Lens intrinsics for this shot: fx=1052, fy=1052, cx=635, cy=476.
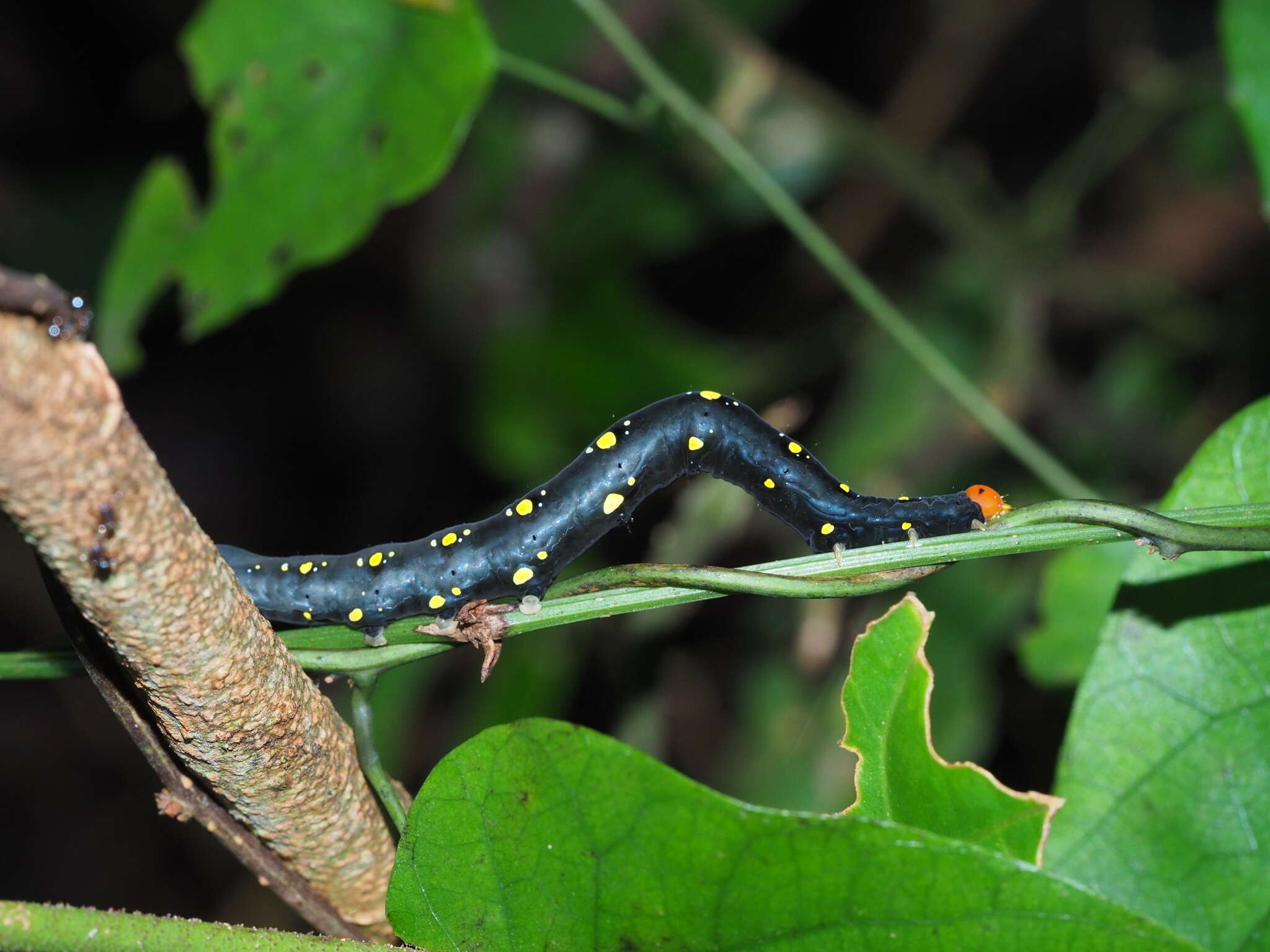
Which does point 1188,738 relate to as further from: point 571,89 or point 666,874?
point 571,89

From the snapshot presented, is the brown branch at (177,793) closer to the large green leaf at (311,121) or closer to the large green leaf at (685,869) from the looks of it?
the large green leaf at (685,869)

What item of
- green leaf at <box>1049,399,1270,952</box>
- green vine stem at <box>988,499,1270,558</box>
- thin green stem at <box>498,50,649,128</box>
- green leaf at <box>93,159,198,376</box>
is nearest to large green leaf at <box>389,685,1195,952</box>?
green vine stem at <box>988,499,1270,558</box>

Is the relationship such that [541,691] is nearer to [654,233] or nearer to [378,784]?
[378,784]

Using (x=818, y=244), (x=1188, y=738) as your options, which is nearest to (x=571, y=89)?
(x=818, y=244)

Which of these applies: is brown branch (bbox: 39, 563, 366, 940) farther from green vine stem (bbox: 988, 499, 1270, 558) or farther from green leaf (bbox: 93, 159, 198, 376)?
green leaf (bbox: 93, 159, 198, 376)

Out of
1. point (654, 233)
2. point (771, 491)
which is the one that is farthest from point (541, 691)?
point (654, 233)

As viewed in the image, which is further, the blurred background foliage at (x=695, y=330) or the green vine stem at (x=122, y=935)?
the blurred background foliage at (x=695, y=330)

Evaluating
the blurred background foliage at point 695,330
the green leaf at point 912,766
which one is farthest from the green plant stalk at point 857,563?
the blurred background foliage at point 695,330
